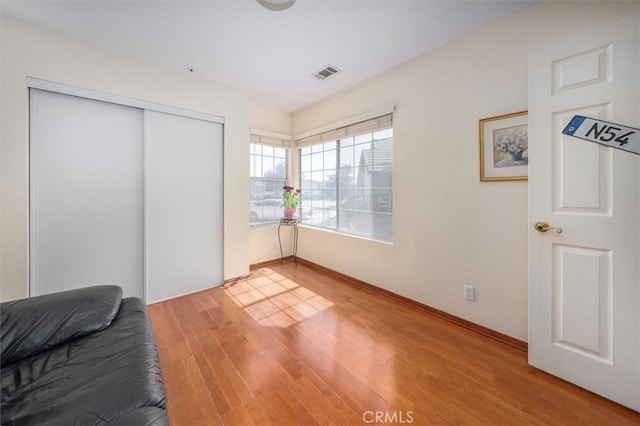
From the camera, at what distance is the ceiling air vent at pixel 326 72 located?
2.65m

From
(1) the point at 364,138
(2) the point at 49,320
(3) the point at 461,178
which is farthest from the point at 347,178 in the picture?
(2) the point at 49,320

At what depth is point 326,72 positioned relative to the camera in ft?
8.98

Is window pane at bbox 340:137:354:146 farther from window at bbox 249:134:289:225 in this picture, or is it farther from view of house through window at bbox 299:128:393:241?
window at bbox 249:134:289:225

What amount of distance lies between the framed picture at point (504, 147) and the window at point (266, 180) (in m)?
2.82

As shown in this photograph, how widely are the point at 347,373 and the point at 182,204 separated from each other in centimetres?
240

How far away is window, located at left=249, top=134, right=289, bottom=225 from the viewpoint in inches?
148

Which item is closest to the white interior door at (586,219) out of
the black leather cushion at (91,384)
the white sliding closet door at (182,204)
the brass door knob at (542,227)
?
the brass door knob at (542,227)

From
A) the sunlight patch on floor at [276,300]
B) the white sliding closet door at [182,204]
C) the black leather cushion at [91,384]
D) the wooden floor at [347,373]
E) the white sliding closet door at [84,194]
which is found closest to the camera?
the black leather cushion at [91,384]

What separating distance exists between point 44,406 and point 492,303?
8.62 ft

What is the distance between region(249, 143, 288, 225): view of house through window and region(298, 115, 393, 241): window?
0.36m

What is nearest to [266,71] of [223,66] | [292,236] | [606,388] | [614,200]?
[223,66]

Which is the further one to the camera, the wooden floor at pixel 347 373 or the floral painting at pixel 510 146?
the floral painting at pixel 510 146

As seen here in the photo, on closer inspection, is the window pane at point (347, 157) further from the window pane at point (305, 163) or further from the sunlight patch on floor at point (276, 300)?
the sunlight patch on floor at point (276, 300)

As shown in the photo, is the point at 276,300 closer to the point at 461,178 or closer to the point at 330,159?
the point at 330,159
